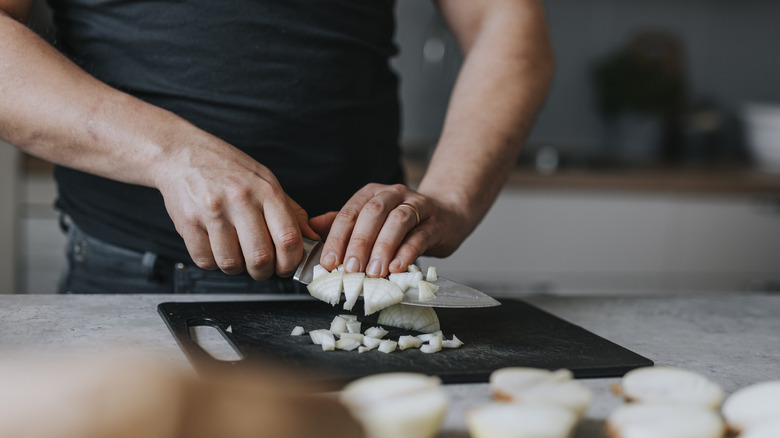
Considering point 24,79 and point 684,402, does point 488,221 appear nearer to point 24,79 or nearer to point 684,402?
point 24,79

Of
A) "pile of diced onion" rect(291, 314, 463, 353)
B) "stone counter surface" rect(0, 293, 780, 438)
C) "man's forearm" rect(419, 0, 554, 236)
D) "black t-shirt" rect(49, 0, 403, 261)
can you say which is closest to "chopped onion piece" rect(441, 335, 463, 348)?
"pile of diced onion" rect(291, 314, 463, 353)

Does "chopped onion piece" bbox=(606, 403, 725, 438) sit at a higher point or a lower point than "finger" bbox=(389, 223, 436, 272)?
lower

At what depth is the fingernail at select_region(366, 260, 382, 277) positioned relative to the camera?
878 mm

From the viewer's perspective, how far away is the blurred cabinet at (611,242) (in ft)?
7.28

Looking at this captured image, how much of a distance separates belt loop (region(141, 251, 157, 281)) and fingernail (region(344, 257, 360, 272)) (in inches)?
14.6

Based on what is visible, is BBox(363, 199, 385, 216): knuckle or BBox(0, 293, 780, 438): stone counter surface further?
BBox(363, 199, 385, 216): knuckle

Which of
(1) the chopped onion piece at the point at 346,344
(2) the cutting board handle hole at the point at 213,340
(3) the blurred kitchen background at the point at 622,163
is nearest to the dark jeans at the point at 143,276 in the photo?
(2) the cutting board handle hole at the point at 213,340

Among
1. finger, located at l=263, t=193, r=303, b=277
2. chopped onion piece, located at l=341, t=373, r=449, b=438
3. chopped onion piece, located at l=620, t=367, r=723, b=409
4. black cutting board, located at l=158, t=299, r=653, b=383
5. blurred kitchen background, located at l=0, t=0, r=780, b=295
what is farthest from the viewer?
blurred kitchen background, located at l=0, t=0, r=780, b=295

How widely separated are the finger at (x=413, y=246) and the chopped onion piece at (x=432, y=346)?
117mm

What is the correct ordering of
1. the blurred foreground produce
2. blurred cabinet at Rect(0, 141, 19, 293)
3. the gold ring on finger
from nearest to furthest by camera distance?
the blurred foreground produce
the gold ring on finger
blurred cabinet at Rect(0, 141, 19, 293)

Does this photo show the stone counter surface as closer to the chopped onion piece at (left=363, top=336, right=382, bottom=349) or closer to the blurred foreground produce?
the chopped onion piece at (left=363, top=336, right=382, bottom=349)

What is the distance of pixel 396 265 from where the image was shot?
897 millimetres

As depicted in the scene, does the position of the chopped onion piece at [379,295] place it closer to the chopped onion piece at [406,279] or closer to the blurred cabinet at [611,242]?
the chopped onion piece at [406,279]

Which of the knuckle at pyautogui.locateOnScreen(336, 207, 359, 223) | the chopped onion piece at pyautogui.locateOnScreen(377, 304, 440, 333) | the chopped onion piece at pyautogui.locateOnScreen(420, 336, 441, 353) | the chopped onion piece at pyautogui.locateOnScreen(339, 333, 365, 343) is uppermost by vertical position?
the knuckle at pyautogui.locateOnScreen(336, 207, 359, 223)
